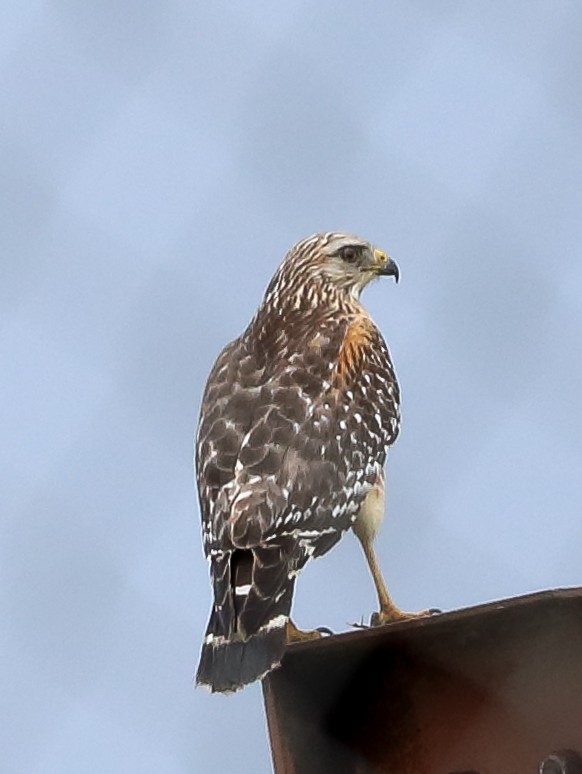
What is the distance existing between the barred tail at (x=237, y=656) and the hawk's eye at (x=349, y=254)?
2449 mm

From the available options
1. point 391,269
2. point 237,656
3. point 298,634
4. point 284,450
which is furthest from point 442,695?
point 391,269

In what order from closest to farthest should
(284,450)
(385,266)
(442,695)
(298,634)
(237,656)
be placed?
(442,695) < (237,656) < (284,450) < (298,634) < (385,266)

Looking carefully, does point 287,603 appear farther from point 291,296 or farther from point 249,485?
point 291,296

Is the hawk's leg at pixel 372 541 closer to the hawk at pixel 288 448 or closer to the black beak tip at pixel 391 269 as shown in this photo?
the hawk at pixel 288 448

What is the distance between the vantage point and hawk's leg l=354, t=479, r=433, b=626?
180 inches

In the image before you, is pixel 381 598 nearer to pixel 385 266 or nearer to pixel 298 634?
pixel 298 634

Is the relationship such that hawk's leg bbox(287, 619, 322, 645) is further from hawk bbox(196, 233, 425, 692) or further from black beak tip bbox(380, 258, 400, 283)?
black beak tip bbox(380, 258, 400, 283)

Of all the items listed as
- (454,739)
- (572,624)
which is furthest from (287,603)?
(572,624)

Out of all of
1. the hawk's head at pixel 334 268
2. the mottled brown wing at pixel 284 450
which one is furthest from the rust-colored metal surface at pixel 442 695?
the hawk's head at pixel 334 268

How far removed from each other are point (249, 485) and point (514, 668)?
1.53 meters

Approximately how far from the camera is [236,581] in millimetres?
3605

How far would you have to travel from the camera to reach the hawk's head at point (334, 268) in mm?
5598

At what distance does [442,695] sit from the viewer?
8.52 feet

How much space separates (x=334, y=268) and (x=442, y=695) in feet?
10.6
